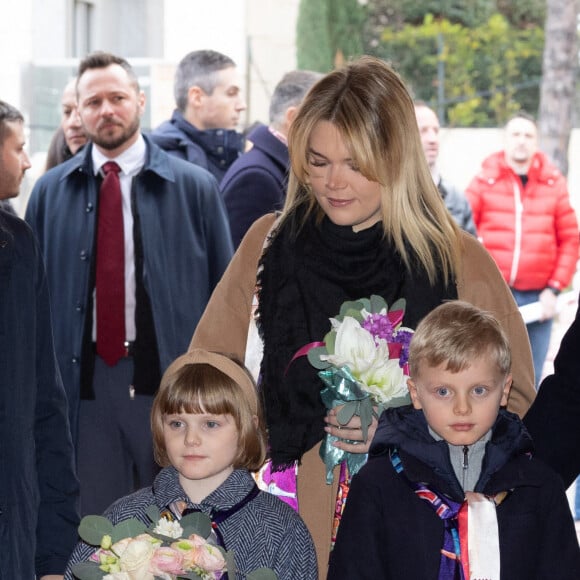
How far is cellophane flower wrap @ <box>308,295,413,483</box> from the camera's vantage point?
2.80 metres

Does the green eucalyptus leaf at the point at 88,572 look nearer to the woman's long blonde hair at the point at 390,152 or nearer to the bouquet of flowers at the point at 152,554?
the bouquet of flowers at the point at 152,554

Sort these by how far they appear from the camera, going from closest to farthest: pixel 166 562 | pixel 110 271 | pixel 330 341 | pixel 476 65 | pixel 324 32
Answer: pixel 166 562, pixel 330 341, pixel 110 271, pixel 324 32, pixel 476 65

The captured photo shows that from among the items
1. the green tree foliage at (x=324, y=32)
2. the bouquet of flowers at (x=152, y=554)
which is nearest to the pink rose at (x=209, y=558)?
the bouquet of flowers at (x=152, y=554)

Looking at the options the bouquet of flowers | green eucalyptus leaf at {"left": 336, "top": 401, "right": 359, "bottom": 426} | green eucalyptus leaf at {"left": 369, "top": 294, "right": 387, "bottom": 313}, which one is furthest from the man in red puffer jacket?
the bouquet of flowers

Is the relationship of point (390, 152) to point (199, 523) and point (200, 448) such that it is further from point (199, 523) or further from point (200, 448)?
point (199, 523)

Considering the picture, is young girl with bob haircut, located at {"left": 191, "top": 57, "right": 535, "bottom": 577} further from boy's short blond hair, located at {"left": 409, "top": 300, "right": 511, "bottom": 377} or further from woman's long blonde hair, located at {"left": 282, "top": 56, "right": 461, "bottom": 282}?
boy's short blond hair, located at {"left": 409, "top": 300, "right": 511, "bottom": 377}

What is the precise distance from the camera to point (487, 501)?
8.13ft

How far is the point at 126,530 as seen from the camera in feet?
7.95

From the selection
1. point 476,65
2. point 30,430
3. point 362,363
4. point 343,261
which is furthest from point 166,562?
point 476,65

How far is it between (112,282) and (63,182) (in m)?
0.55

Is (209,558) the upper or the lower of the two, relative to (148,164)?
lower

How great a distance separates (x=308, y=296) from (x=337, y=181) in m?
0.31

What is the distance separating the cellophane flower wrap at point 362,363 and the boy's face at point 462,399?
18 centimetres

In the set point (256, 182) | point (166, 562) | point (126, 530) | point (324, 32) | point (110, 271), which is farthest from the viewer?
point (324, 32)
